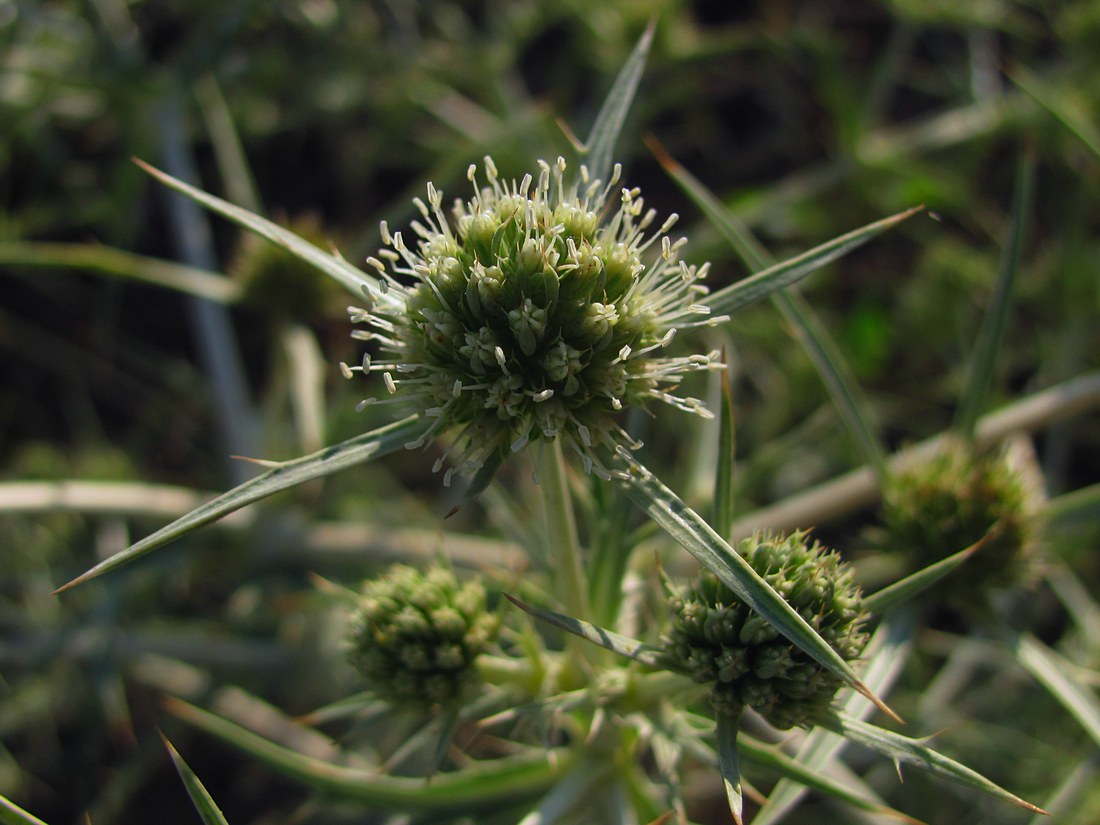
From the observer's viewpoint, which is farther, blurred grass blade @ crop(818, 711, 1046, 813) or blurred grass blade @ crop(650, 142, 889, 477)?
blurred grass blade @ crop(650, 142, 889, 477)

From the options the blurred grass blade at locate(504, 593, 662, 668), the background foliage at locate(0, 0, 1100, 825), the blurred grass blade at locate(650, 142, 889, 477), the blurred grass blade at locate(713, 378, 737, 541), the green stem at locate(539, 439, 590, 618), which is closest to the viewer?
the blurred grass blade at locate(504, 593, 662, 668)

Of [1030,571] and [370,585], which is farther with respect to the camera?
[1030,571]

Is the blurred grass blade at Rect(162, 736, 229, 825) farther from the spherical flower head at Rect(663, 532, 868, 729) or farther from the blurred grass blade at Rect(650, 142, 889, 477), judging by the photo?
the blurred grass blade at Rect(650, 142, 889, 477)

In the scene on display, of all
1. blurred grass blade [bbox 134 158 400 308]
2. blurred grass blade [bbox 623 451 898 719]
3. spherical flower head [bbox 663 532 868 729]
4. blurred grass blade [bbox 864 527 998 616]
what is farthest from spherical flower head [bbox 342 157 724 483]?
blurred grass blade [bbox 864 527 998 616]

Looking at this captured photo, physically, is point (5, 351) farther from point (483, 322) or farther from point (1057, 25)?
point (1057, 25)

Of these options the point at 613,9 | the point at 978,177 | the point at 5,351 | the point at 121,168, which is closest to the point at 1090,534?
the point at 978,177

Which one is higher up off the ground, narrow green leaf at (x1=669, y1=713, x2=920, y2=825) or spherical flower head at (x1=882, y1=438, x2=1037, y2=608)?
spherical flower head at (x1=882, y1=438, x2=1037, y2=608)

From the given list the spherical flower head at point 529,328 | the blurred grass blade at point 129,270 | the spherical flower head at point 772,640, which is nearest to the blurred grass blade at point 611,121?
the spherical flower head at point 529,328
